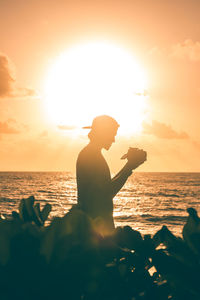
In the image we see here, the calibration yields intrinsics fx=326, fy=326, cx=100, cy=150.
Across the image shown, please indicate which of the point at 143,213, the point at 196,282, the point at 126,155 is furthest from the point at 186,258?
the point at 143,213

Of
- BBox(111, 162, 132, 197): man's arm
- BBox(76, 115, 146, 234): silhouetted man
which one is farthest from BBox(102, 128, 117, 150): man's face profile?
BBox(111, 162, 132, 197): man's arm

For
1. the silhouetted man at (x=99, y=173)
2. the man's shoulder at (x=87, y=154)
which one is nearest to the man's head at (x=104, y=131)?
the silhouetted man at (x=99, y=173)

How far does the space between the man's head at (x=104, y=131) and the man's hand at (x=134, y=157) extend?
26 cm

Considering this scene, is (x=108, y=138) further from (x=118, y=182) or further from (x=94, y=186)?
(x=94, y=186)

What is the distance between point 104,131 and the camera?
295cm

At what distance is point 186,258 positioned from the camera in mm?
1017

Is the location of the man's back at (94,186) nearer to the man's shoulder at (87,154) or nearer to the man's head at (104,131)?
the man's shoulder at (87,154)

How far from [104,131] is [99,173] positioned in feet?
1.44

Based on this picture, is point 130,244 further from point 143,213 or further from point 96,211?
point 143,213

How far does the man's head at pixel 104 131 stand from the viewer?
293 cm

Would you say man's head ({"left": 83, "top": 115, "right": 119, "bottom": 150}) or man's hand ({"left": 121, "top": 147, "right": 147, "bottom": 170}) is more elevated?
man's head ({"left": 83, "top": 115, "right": 119, "bottom": 150})

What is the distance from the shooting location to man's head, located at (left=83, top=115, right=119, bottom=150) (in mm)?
2932

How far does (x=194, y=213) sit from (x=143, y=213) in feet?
131

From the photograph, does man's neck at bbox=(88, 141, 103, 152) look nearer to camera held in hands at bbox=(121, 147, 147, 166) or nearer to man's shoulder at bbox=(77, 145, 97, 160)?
man's shoulder at bbox=(77, 145, 97, 160)
